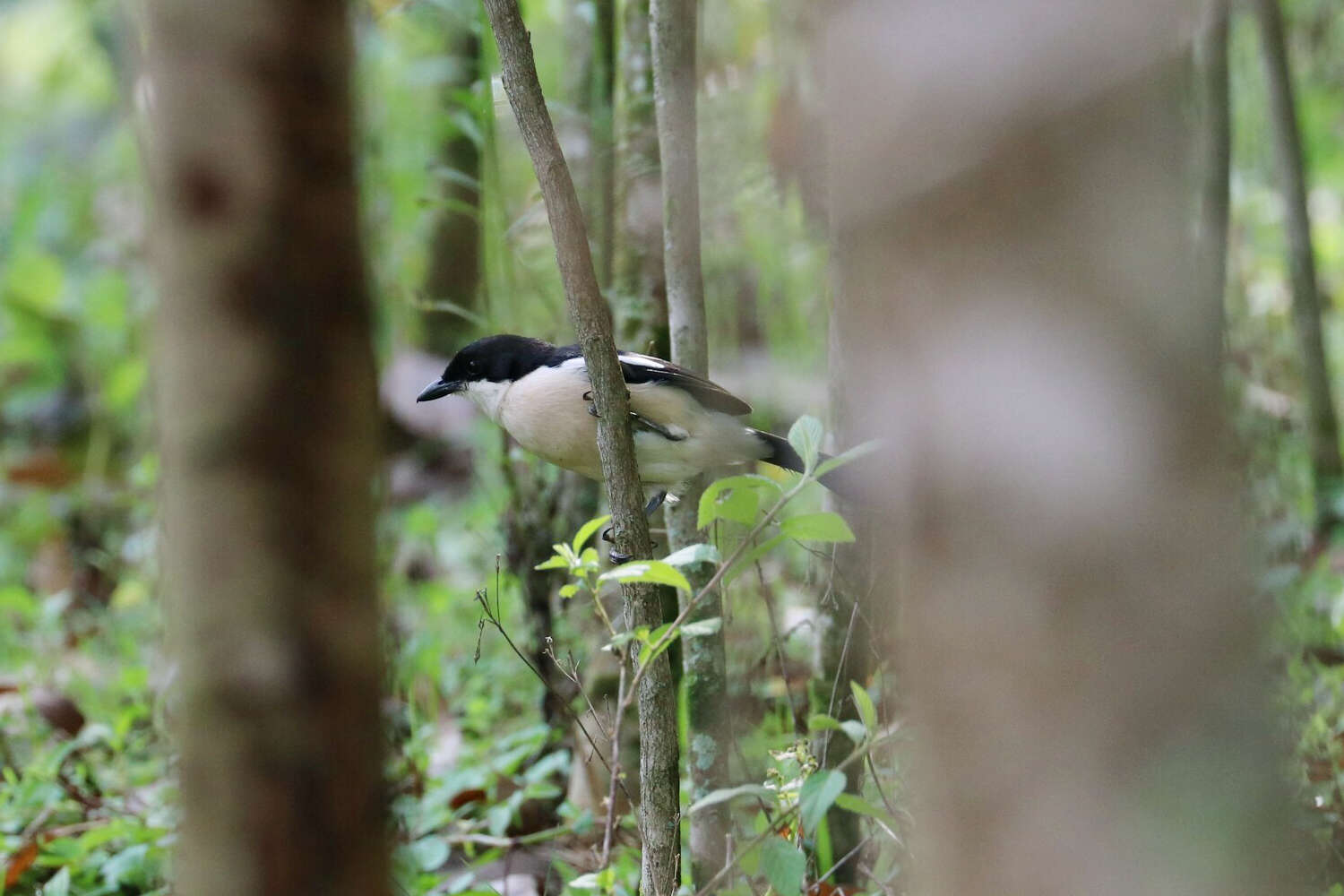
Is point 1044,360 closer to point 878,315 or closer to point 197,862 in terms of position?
point 878,315

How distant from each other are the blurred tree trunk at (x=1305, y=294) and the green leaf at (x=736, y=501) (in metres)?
4.73

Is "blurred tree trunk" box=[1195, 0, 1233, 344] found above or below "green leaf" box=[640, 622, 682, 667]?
above

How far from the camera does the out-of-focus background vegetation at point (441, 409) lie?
11.6ft

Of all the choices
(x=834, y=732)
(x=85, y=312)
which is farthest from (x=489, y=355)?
(x=85, y=312)

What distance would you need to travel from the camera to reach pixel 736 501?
1.91m

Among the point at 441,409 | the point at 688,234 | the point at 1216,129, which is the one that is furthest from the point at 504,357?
the point at 441,409

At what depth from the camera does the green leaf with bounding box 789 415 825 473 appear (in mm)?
1984

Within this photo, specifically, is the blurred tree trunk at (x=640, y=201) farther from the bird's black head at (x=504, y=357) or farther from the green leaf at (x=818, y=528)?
the green leaf at (x=818, y=528)

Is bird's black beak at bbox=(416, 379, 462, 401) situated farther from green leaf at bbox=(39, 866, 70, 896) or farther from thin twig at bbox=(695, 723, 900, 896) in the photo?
thin twig at bbox=(695, 723, 900, 896)

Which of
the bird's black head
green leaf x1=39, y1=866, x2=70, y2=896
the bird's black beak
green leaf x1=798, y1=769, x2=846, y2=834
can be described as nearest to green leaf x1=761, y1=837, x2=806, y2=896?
green leaf x1=798, y1=769, x2=846, y2=834

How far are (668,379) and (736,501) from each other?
5.64 ft

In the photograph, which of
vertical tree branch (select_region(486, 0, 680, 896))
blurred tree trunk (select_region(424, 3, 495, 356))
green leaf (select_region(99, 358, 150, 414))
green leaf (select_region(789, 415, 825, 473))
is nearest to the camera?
green leaf (select_region(789, 415, 825, 473))

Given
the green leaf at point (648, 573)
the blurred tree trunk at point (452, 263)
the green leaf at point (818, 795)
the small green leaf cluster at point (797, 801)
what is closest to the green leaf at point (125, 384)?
the blurred tree trunk at point (452, 263)

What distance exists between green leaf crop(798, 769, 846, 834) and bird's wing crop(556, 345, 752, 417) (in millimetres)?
1480
